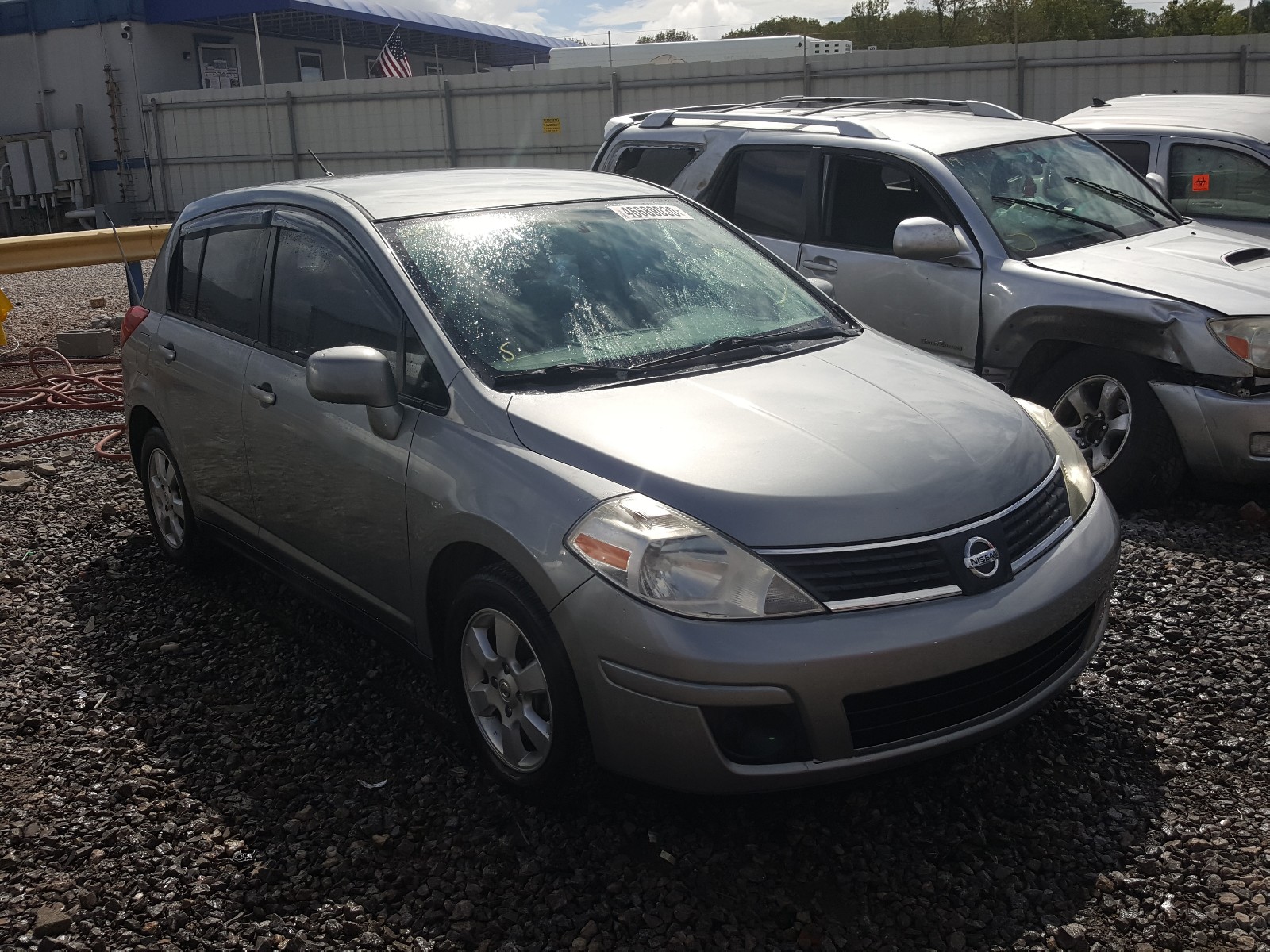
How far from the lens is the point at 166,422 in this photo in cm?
525

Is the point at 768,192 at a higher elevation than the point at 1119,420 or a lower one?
higher

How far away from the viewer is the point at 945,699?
10.1ft

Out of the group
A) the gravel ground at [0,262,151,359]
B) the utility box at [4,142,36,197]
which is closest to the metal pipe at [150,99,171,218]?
the utility box at [4,142,36,197]

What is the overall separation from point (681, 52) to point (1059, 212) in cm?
2093

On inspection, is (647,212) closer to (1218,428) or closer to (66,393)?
(1218,428)

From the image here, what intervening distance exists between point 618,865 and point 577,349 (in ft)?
5.01

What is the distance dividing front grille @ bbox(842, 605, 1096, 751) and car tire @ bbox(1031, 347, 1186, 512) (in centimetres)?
258

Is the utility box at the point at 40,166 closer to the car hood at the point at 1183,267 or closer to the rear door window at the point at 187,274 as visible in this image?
the rear door window at the point at 187,274

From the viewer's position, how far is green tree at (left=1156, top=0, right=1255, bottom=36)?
4553 centimetres

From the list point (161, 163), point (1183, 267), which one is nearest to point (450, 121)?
point (161, 163)

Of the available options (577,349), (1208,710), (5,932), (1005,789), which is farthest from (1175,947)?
(5,932)

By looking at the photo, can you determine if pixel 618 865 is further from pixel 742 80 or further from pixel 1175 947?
pixel 742 80

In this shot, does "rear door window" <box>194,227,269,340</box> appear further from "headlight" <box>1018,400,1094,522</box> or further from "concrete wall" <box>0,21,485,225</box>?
"concrete wall" <box>0,21,485,225</box>

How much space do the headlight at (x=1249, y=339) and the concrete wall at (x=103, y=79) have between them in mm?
27773
